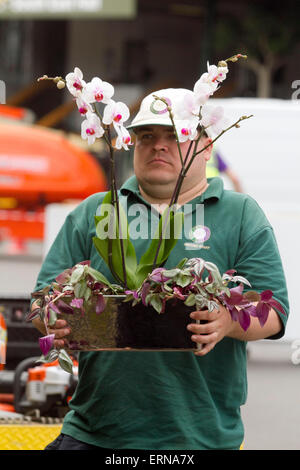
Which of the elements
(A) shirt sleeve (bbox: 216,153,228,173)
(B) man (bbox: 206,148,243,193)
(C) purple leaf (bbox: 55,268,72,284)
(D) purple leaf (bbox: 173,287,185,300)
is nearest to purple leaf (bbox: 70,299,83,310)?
(C) purple leaf (bbox: 55,268,72,284)

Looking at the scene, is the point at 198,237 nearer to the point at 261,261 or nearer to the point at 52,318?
the point at 261,261

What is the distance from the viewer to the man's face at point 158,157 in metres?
2.62

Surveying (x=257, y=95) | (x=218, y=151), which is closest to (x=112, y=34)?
(x=257, y=95)

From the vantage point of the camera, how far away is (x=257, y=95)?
24.3 meters

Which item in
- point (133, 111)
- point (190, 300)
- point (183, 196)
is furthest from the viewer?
point (133, 111)

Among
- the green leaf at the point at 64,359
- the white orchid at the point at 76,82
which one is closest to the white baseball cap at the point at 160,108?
the white orchid at the point at 76,82

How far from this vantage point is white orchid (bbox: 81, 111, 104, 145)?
2.40 meters

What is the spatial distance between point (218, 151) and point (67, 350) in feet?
23.2

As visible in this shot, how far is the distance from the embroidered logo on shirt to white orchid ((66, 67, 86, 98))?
48cm

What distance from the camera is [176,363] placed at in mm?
2586

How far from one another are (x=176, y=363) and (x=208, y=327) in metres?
0.29

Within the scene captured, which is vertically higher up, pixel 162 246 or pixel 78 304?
pixel 162 246

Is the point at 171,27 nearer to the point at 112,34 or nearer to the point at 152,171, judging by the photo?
the point at 112,34

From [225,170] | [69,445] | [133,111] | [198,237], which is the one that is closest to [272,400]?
[225,170]
